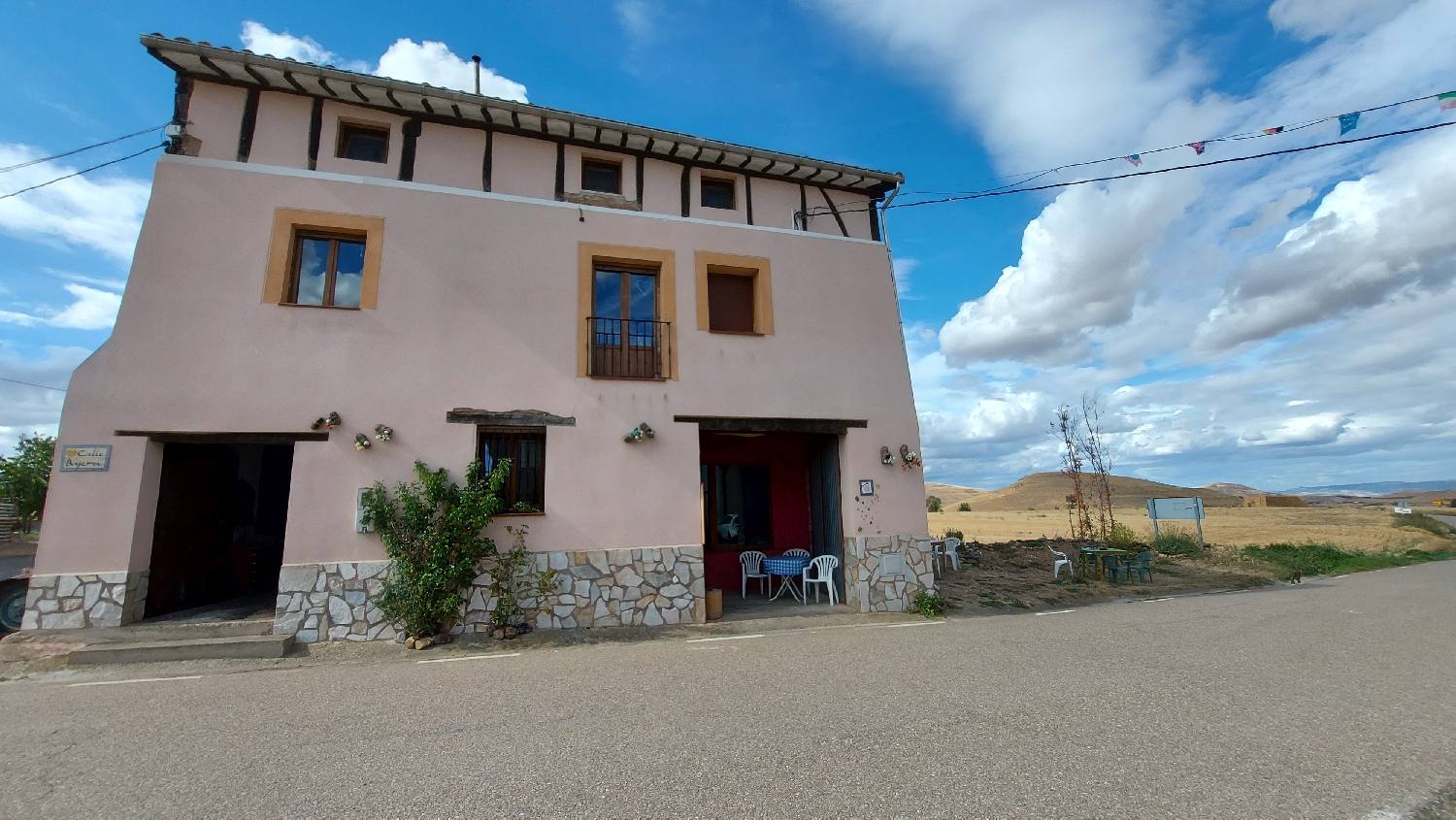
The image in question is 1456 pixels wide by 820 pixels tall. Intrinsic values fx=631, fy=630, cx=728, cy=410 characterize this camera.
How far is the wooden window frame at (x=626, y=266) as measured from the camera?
30.5ft

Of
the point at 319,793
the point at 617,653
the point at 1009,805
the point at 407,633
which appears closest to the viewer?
the point at 1009,805

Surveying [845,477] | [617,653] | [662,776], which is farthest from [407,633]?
[845,477]

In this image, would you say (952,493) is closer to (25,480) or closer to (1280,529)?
(1280,529)

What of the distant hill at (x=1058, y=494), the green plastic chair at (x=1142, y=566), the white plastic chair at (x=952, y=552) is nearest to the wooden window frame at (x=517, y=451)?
the white plastic chair at (x=952, y=552)

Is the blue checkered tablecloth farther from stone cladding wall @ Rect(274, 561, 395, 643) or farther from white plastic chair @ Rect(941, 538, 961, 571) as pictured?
stone cladding wall @ Rect(274, 561, 395, 643)

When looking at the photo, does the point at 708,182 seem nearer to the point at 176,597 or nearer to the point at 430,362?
the point at 430,362

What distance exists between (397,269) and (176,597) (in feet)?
17.6

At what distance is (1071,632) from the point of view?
313 inches

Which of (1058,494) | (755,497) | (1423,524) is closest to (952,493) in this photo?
(1058,494)

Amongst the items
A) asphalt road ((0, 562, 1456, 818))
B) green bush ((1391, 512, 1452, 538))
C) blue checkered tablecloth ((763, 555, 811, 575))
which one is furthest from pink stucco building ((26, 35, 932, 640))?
green bush ((1391, 512, 1452, 538))

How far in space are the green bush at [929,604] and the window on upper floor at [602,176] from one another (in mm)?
8080

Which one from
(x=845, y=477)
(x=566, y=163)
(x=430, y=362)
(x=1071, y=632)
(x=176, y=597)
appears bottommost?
(x=1071, y=632)

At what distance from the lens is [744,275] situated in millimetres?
10648

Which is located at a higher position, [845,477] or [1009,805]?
[845,477]
